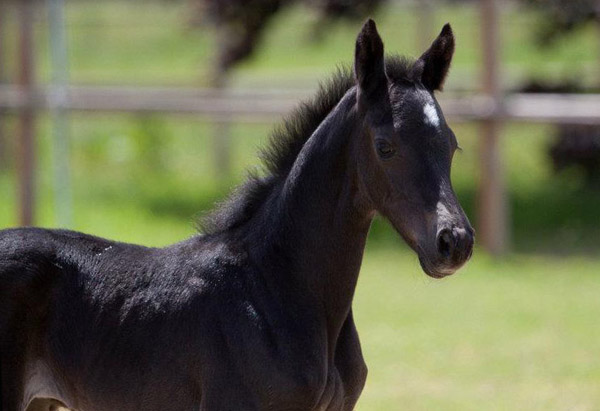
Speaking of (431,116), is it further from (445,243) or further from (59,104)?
(59,104)

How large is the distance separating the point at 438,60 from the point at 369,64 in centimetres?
29

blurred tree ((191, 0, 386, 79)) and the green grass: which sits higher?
blurred tree ((191, 0, 386, 79))

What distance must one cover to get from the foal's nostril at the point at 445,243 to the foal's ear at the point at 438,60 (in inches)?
25.2

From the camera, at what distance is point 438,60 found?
150 inches

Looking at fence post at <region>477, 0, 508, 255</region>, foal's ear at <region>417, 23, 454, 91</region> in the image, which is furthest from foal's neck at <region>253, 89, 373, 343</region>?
fence post at <region>477, 0, 508, 255</region>

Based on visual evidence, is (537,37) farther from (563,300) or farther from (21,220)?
(21,220)

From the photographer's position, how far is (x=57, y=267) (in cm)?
387

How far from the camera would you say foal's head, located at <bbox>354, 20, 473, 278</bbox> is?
3.37m

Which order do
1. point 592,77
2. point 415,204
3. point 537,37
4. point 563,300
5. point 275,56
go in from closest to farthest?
1. point 415,204
2. point 563,300
3. point 537,37
4. point 592,77
5. point 275,56

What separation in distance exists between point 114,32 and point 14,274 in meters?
22.1

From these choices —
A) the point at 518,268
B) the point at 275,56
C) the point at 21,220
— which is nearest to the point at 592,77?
the point at 518,268

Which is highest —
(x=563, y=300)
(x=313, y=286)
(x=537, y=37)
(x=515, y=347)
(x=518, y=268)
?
(x=537, y=37)

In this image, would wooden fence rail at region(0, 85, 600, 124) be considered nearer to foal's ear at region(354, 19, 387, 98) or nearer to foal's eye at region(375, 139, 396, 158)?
foal's ear at region(354, 19, 387, 98)

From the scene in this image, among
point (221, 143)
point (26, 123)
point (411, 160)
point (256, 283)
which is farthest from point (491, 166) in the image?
point (411, 160)
